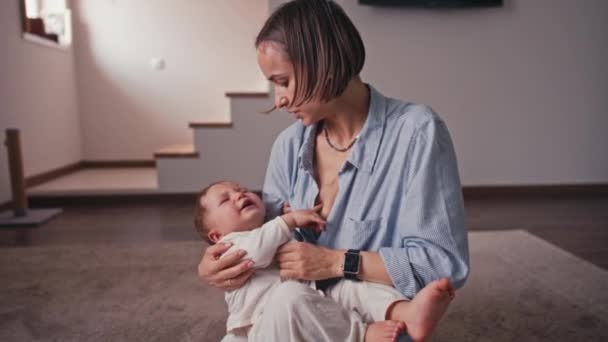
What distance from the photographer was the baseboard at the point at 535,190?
333 centimetres

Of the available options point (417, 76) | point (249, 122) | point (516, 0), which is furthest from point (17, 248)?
point (516, 0)

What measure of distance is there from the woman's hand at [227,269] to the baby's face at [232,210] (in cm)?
12

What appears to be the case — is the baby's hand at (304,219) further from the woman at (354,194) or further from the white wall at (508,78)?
the white wall at (508,78)

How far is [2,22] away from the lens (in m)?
2.99

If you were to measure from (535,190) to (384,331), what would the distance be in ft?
9.48

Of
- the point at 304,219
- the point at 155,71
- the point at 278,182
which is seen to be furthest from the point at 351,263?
the point at 155,71

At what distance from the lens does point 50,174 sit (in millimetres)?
3600

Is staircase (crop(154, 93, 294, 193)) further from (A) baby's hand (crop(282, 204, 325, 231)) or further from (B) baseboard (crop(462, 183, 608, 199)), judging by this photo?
(A) baby's hand (crop(282, 204, 325, 231))

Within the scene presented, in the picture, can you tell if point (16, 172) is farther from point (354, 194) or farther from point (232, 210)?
point (354, 194)

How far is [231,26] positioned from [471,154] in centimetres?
225

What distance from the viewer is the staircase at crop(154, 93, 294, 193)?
3.15 meters

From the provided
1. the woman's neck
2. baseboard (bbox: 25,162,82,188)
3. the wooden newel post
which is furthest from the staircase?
the woman's neck

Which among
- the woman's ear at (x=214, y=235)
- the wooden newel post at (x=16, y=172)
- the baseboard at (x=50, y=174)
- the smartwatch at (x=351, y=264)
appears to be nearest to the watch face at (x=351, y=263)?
the smartwatch at (x=351, y=264)

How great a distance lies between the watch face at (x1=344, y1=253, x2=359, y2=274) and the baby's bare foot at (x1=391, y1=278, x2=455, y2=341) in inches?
5.2
